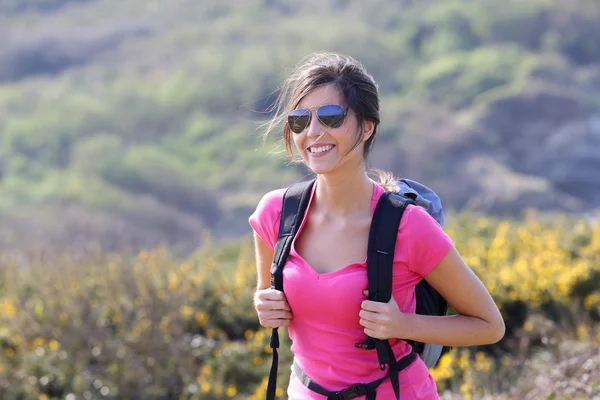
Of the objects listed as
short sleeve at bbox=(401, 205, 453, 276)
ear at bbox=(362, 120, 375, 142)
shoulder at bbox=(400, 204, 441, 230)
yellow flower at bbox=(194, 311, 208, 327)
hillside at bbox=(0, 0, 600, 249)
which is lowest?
hillside at bbox=(0, 0, 600, 249)

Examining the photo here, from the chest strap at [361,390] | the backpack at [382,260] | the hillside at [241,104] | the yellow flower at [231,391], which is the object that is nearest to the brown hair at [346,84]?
the backpack at [382,260]

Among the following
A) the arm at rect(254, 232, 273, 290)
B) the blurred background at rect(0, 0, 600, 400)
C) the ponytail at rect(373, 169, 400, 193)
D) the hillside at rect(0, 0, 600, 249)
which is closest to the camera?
the ponytail at rect(373, 169, 400, 193)

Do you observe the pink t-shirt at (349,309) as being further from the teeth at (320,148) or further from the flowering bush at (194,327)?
the flowering bush at (194,327)

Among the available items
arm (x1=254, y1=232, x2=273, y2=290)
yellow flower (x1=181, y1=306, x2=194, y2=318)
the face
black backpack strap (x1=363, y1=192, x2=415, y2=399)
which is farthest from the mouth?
yellow flower (x1=181, y1=306, x2=194, y2=318)

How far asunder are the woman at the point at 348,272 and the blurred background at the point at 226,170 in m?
0.53

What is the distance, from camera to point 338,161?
2.29m

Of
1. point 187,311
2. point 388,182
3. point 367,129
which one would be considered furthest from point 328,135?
point 187,311

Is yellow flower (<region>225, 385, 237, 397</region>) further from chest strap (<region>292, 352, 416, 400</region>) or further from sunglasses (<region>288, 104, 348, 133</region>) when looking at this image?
sunglasses (<region>288, 104, 348, 133</region>)

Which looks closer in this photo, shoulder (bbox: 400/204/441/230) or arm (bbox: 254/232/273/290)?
shoulder (bbox: 400/204/441/230)

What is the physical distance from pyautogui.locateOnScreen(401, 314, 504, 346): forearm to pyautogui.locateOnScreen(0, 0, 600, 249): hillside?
1111 cm

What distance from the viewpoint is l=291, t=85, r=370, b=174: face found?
2279mm

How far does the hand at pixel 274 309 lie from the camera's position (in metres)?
2.30

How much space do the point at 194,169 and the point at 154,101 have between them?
3.24m

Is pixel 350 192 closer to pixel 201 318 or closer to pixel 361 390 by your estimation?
pixel 361 390
